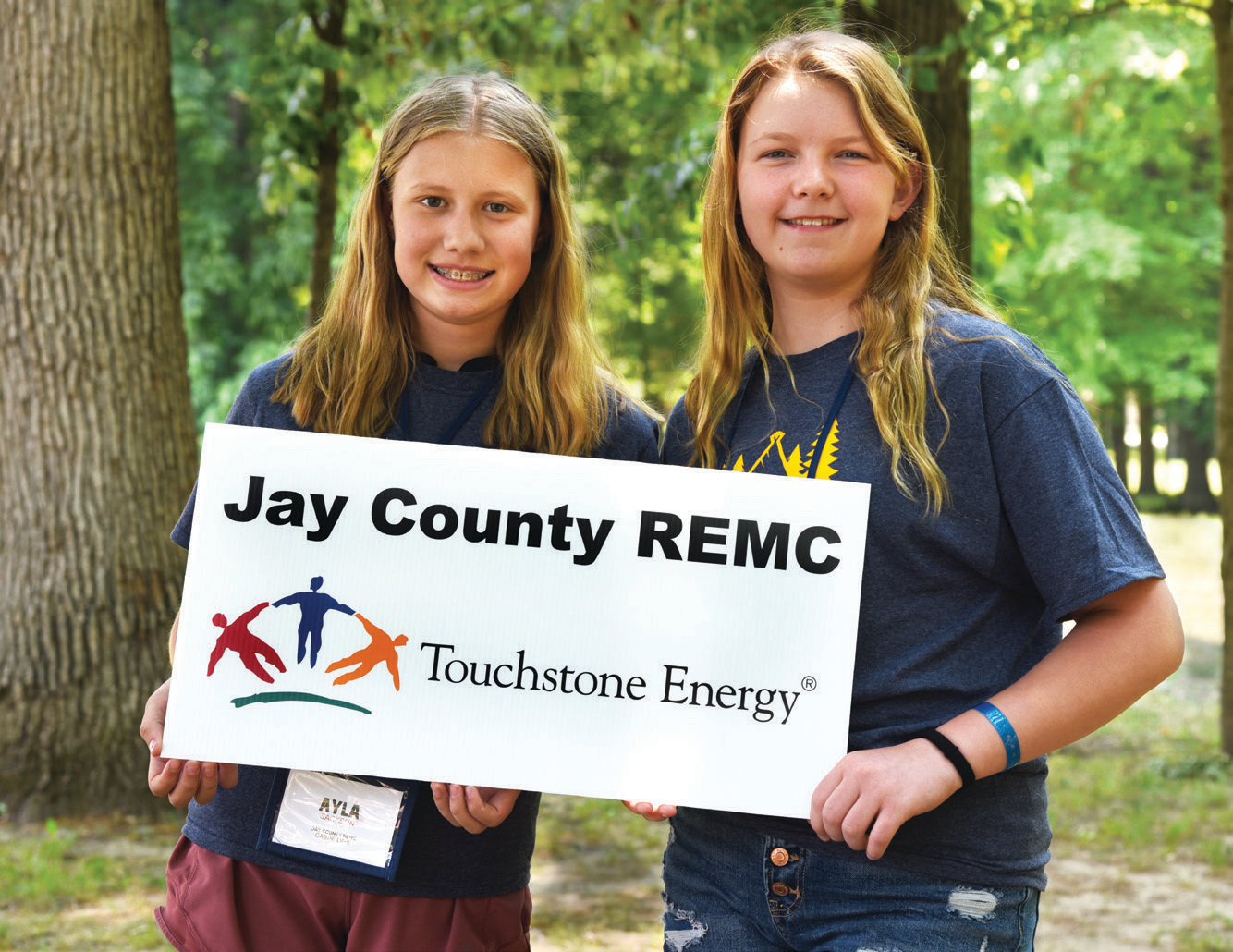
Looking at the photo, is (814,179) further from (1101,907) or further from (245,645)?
(1101,907)

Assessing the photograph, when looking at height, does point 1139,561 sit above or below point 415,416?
below

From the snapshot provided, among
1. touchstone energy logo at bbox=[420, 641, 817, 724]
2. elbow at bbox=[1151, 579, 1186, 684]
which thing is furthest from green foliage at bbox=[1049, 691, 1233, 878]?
touchstone energy logo at bbox=[420, 641, 817, 724]

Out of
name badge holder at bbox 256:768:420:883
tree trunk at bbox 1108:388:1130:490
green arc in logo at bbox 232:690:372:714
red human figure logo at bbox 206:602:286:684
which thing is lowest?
name badge holder at bbox 256:768:420:883

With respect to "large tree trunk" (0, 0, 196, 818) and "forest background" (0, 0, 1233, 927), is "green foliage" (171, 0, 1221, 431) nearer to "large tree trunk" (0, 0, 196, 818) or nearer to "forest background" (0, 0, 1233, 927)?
"forest background" (0, 0, 1233, 927)

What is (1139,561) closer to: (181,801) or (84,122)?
(181,801)

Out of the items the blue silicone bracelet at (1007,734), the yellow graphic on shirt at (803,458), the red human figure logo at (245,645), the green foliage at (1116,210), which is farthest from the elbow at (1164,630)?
the green foliage at (1116,210)

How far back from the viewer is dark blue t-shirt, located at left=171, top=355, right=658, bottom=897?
2059mm

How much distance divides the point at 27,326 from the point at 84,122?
872mm

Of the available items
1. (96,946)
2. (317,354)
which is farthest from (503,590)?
(96,946)

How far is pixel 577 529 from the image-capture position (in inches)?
75.9

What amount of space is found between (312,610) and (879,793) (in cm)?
94

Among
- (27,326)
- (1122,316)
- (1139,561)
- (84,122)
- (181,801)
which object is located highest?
(1122,316)

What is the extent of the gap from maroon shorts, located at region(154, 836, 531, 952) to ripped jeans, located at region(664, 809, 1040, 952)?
1.38 ft

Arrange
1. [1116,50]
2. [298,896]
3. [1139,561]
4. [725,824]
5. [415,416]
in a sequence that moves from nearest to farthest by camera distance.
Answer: [1139,561], [725,824], [298,896], [415,416], [1116,50]
